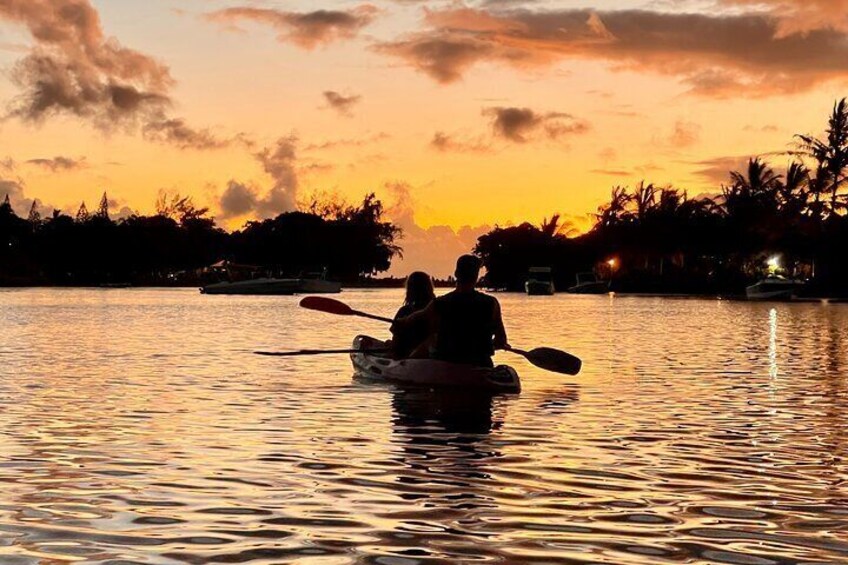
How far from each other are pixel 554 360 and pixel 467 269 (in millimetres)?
5978

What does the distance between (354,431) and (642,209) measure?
13321cm

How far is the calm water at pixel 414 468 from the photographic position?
8.80m

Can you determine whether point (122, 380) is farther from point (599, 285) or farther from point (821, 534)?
point (599, 285)

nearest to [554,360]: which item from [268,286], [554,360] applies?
[554,360]

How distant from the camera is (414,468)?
12695 millimetres

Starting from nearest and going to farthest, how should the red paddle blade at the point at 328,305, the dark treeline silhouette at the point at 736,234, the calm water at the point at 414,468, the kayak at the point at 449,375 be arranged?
the calm water at the point at 414,468
the kayak at the point at 449,375
the red paddle blade at the point at 328,305
the dark treeline silhouette at the point at 736,234

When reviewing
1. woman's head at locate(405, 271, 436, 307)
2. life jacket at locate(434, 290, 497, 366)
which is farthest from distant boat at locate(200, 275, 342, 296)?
life jacket at locate(434, 290, 497, 366)

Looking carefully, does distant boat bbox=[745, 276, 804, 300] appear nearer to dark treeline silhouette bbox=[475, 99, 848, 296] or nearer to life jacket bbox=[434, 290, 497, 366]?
dark treeline silhouette bbox=[475, 99, 848, 296]

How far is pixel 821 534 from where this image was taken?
9.24 meters

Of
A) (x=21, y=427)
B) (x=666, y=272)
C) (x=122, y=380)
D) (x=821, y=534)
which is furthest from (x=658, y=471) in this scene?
(x=666, y=272)

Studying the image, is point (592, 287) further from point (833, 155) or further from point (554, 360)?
point (554, 360)

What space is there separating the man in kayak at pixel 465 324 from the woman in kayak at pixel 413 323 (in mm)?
247

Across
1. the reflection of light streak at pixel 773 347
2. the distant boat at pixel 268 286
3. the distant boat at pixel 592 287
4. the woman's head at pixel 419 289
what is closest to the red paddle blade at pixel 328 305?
the woman's head at pixel 419 289

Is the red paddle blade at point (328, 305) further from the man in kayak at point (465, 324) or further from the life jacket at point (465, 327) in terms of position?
the life jacket at point (465, 327)
